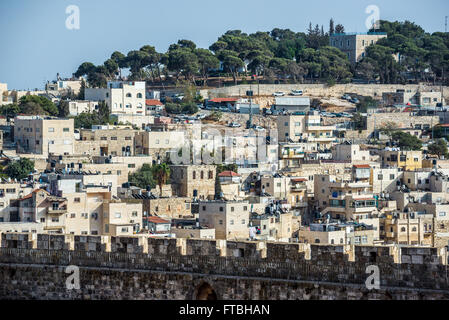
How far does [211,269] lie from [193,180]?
41007 mm

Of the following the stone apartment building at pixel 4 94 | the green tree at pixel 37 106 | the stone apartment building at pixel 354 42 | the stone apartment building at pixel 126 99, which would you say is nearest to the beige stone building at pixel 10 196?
the green tree at pixel 37 106

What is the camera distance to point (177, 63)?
331 ft

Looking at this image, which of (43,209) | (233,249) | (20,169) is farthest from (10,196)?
(233,249)

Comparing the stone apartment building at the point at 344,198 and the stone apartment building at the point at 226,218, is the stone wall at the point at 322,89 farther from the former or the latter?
the stone apartment building at the point at 226,218

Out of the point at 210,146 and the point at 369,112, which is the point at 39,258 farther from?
the point at 369,112

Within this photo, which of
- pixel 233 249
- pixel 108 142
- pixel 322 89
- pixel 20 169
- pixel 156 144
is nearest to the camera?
pixel 233 249

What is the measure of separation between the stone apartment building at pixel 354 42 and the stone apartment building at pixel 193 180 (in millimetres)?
57410

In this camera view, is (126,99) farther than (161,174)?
Yes

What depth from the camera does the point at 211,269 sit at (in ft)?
69.8

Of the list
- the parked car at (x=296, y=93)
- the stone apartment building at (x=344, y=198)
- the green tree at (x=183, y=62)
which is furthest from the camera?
the green tree at (x=183, y=62)

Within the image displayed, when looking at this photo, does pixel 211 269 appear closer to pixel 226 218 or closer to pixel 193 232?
pixel 193 232

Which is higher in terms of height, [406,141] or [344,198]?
[406,141]

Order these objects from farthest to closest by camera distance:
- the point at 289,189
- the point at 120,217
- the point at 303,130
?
the point at 303,130
the point at 289,189
the point at 120,217

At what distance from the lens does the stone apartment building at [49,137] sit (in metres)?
66.4
